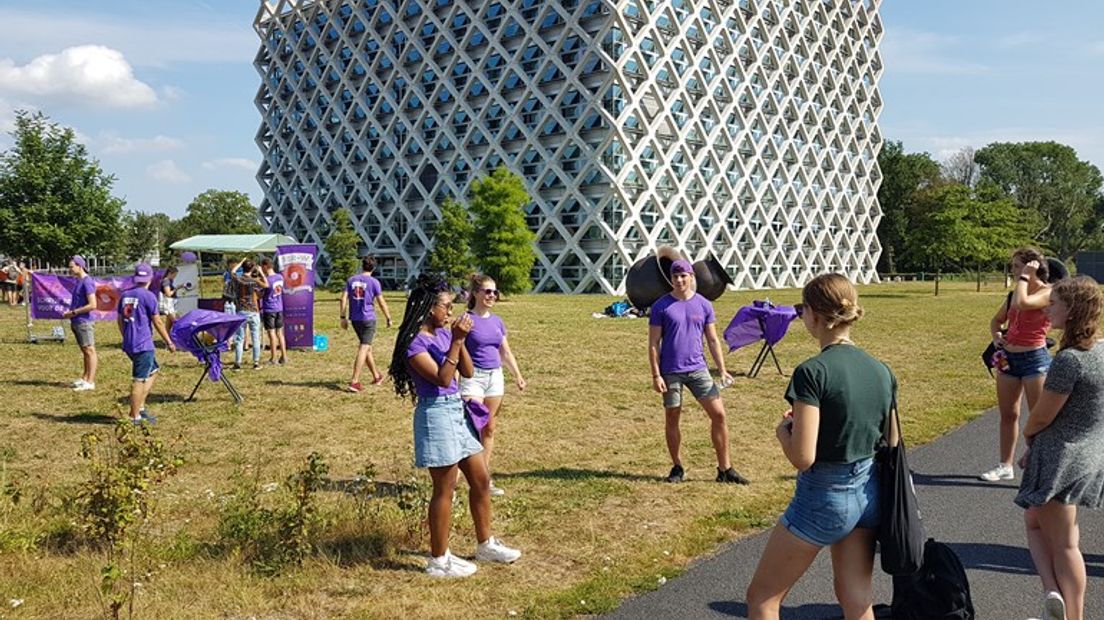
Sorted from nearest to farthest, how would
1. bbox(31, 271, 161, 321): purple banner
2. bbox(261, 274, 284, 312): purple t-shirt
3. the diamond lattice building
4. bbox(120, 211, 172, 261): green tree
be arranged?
bbox(261, 274, 284, 312): purple t-shirt
bbox(31, 271, 161, 321): purple banner
the diamond lattice building
bbox(120, 211, 172, 261): green tree

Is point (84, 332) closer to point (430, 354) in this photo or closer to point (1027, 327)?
point (430, 354)

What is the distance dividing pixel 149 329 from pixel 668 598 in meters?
7.65

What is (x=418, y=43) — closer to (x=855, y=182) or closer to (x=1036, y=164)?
(x=855, y=182)

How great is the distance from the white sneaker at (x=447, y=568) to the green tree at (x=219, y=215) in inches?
4466

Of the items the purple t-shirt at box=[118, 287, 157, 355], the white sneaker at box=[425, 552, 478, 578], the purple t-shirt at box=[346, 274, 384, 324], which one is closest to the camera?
the white sneaker at box=[425, 552, 478, 578]

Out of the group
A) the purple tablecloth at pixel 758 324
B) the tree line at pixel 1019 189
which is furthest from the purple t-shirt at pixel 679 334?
the tree line at pixel 1019 189

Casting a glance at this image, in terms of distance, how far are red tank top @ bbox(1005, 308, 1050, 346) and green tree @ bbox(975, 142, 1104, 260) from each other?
318 ft

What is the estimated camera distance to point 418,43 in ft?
236

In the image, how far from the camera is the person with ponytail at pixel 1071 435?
4.09 m

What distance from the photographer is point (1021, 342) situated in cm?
697

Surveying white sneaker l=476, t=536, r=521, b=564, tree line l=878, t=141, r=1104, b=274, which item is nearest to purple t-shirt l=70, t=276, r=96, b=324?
white sneaker l=476, t=536, r=521, b=564

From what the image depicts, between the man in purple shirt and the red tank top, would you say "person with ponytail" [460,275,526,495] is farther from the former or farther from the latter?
the man in purple shirt

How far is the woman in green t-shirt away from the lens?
322 centimetres

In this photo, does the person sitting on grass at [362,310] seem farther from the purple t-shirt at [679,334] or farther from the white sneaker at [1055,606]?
the white sneaker at [1055,606]
